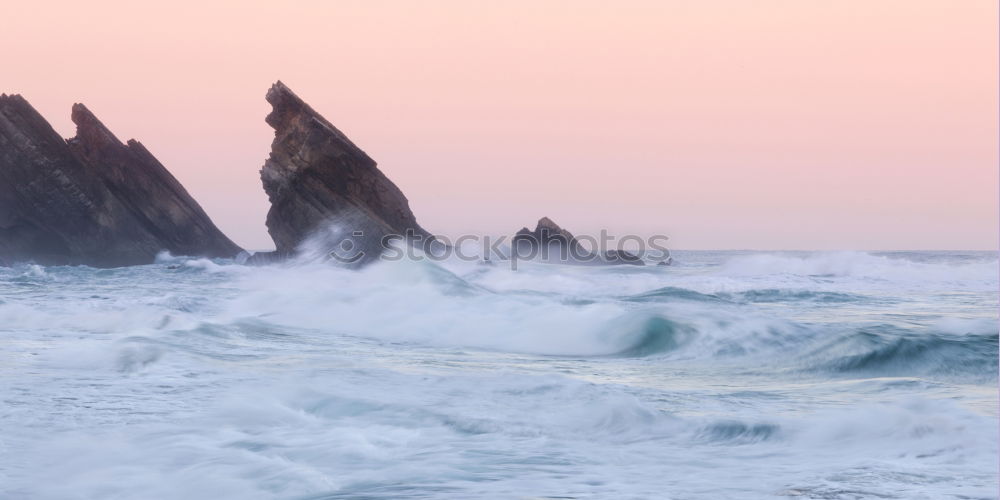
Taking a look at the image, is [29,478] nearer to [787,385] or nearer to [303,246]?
[787,385]

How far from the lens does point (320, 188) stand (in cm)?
3481

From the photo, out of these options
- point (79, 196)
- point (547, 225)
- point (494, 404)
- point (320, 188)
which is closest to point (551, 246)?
point (547, 225)

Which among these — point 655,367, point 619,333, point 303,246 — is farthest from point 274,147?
point 655,367

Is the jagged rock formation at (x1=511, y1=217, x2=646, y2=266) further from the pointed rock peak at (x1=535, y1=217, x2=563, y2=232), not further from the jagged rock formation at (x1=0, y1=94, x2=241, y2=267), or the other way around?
the jagged rock formation at (x1=0, y1=94, x2=241, y2=267)

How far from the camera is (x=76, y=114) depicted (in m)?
41.4

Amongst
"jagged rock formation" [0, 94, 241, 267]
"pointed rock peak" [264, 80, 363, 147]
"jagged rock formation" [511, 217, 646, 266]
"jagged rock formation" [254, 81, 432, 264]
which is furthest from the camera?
"jagged rock formation" [511, 217, 646, 266]

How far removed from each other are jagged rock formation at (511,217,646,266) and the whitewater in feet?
98.6

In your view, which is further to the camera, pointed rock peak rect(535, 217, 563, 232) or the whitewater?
pointed rock peak rect(535, 217, 563, 232)

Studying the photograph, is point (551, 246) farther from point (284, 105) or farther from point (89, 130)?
point (89, 130)

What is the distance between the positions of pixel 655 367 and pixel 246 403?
→ 4269 mm

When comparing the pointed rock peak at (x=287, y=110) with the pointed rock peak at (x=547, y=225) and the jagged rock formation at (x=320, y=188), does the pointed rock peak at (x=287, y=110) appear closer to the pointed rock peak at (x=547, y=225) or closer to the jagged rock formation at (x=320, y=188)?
the jagged rock formation at (x=320, y=188)

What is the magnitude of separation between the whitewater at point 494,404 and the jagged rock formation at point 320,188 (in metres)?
20.9

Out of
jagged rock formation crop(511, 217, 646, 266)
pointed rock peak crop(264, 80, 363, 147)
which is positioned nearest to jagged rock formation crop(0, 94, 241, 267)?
pointed rock peak crop(264, 80, 363, 147)

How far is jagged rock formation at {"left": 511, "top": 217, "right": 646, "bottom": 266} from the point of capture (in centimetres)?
4362
